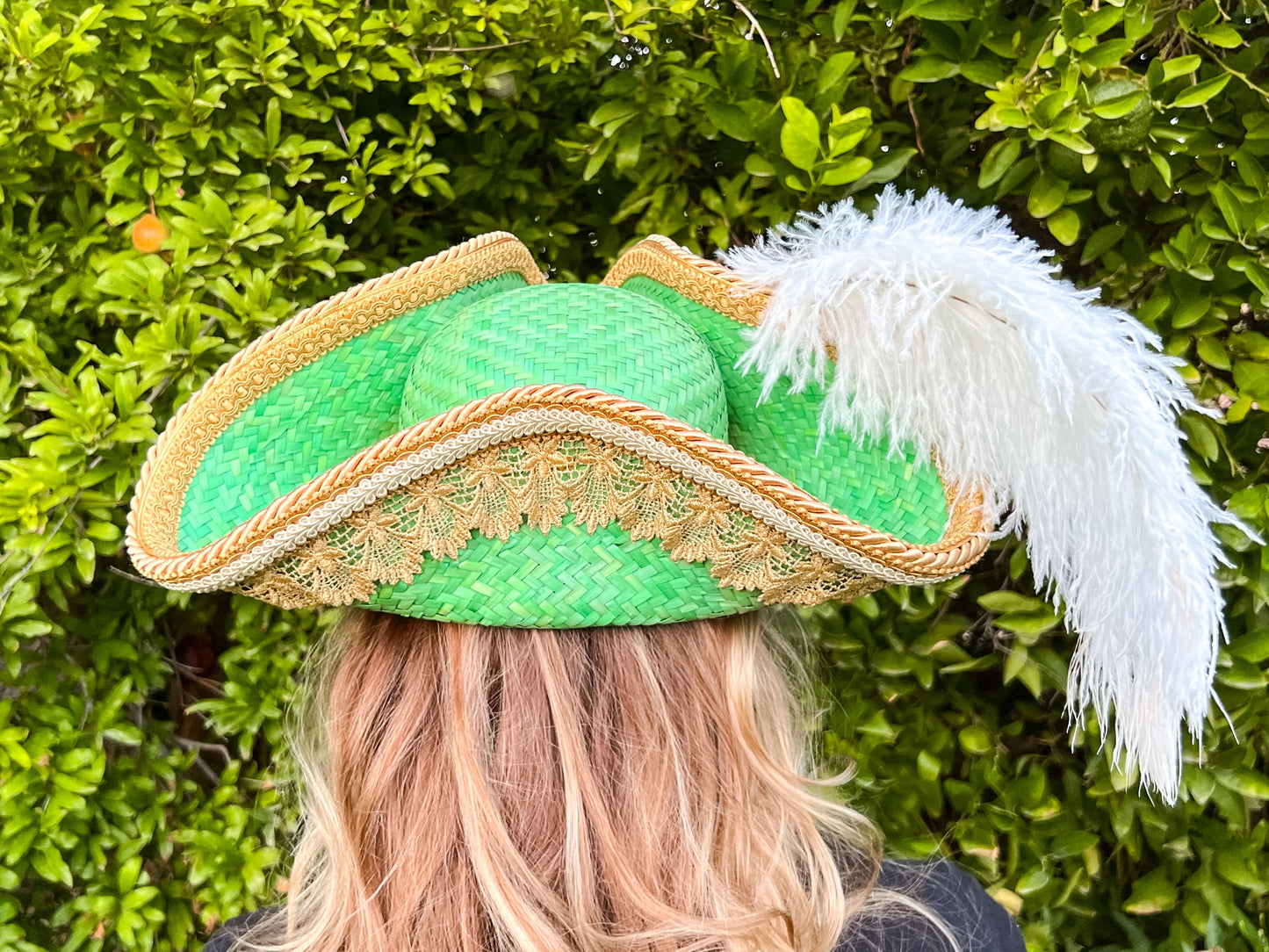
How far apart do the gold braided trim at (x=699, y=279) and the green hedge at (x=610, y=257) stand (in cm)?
24

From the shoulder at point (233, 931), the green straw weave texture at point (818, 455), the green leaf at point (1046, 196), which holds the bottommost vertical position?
the shoulder at point (233, 931)

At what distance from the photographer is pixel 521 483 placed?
806 millimetres

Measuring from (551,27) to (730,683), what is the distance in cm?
115

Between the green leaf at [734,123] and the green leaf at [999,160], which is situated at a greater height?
the green leaf at [734,123]

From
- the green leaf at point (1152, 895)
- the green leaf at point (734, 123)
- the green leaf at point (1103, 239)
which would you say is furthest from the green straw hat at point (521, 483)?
the green leaf at point (1152, 895)

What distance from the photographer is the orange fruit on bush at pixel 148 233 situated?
1.37 metres

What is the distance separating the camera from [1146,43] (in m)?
1.26

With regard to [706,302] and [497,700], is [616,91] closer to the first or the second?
[706,302]

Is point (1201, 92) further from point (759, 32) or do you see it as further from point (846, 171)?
point (759, 32)

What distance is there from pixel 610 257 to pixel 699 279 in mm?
718

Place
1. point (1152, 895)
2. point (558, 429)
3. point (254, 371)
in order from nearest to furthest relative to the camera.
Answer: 1. point (558, 429)
2. point (254, 371)
3. point (1152, 895)

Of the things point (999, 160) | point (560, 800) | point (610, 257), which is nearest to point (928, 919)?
point (560, 800)

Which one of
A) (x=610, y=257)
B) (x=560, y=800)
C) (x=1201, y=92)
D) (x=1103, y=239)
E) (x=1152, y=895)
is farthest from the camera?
(x=610, y=257)

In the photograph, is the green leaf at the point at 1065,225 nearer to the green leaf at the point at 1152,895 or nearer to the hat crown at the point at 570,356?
the hat crown at the point at 570,356
